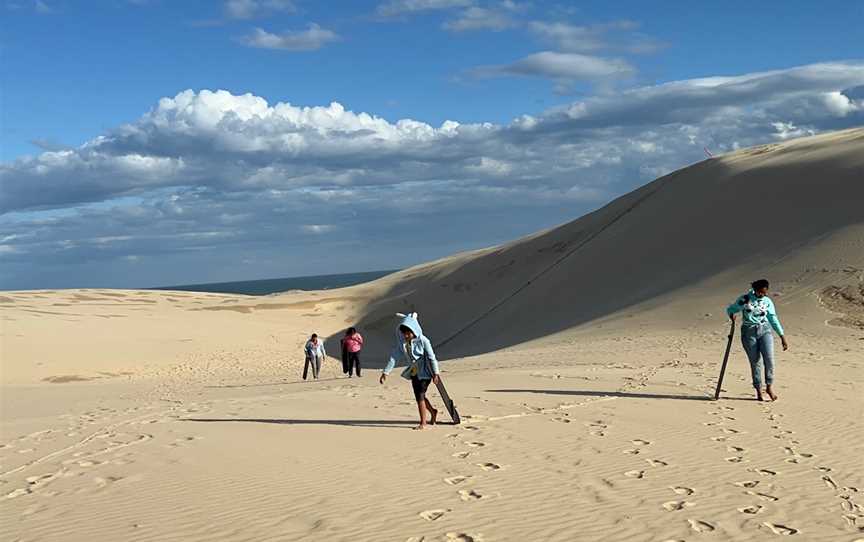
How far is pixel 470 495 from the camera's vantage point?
7348 mm

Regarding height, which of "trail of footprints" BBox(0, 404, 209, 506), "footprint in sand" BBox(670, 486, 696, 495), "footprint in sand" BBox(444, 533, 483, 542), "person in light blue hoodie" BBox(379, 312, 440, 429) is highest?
"person in light blue hoodie" BBox(379, 312, 440, 429)

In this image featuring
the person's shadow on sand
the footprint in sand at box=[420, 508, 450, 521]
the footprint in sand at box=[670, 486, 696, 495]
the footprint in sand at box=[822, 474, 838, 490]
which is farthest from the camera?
the person's shadow on sand

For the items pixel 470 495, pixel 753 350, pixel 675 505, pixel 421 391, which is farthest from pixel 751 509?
pixel 753 350

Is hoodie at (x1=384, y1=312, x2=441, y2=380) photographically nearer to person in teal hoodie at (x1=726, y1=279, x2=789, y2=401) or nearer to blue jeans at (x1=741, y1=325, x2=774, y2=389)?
person in teal hoodie at (x1=726, y1=279, x2=789, y2=401)

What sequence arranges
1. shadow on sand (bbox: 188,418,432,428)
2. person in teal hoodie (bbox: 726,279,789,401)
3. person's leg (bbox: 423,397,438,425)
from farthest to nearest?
person in teal hoodie (bbox: 726,279,789,401)
shadow on sand (bbox: 188,418,432,428)
person's leg (bbox: 423,397,438,425)

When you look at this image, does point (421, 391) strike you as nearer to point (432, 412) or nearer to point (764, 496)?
point (432, 412)

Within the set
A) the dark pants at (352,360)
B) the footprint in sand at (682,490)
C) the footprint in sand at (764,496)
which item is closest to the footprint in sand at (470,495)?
the footprint in sand at (682,490)

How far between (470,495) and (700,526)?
2.05 meters

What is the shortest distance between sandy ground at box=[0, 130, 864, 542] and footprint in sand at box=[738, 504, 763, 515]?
0.15ft

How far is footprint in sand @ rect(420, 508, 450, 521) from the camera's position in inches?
264

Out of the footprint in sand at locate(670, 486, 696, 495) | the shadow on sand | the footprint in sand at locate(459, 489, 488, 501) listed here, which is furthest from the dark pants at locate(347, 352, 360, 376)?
the footprint in sand at locate(670, 486, 696, 495)

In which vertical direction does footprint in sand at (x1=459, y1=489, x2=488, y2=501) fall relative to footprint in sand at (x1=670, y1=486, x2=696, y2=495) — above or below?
above

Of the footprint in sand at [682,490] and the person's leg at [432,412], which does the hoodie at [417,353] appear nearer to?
the person's leg at [432,412]

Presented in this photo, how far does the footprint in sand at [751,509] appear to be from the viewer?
657 cm
